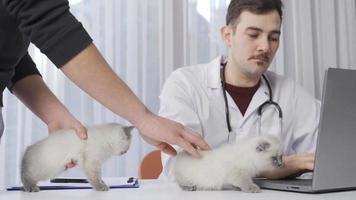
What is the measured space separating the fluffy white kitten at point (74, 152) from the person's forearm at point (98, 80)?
0.11m

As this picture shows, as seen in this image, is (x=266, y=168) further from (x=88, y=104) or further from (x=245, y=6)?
(x=88, y=104)

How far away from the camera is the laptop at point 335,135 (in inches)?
31.6

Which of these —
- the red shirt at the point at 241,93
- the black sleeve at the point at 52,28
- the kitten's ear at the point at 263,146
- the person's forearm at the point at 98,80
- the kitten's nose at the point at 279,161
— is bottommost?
the kitten's nose at the point at 279,161

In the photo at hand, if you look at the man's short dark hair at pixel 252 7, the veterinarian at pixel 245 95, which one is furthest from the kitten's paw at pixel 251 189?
the man's short dark hair at pixel 252 7

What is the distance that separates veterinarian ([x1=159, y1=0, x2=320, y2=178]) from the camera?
1527mm

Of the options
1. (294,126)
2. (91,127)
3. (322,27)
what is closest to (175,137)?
(91,127)

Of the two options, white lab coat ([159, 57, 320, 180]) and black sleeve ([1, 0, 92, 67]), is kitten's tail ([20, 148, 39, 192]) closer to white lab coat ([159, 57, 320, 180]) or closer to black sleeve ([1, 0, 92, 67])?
black sleeve ([1, 0, 92, 67])

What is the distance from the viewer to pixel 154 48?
7.85ft

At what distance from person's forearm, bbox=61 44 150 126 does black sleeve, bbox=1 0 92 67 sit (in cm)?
2

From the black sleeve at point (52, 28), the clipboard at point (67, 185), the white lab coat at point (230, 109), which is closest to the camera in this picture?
the black sleeve at point (52, 28)

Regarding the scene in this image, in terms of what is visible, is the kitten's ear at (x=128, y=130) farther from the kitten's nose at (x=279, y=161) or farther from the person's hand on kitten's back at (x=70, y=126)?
the kitten's nose at (x=279, y=161)

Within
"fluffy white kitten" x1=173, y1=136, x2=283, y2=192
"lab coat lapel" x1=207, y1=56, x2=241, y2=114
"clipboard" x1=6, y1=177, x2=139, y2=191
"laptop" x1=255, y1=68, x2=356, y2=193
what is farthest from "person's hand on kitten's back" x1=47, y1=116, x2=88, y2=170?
"lab coat lapel" x1=207, y1=56, x2=241, y2=114

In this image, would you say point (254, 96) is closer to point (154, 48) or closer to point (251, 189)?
point (251, 189)

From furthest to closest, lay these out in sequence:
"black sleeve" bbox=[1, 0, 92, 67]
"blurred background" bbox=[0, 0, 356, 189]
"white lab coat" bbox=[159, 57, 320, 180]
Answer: "blurred background" bbox=[0, 0, 356, 189], "white lab coat" bbox=[159, 57, 320, 180], "black sleeve" bbox=[1, 0, 92, 67]
